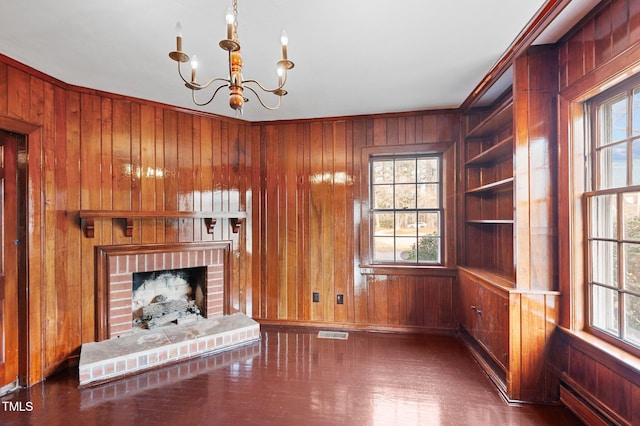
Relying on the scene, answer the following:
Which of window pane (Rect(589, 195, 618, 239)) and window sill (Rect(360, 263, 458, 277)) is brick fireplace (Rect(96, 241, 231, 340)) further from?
window pane (Rect(589, 195, 618, 239))

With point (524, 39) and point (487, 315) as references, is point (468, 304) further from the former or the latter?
point (524, 39)

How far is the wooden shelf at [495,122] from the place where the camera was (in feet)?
8.30

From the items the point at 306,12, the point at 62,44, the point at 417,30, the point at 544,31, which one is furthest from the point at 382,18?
the point at 62,44

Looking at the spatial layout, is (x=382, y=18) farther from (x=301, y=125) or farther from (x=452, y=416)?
(x=452, y=416)

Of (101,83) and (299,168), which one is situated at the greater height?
(101,83)

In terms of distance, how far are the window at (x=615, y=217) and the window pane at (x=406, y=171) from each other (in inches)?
68.4

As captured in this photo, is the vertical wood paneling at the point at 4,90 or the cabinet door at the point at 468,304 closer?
the vertical wood paneling at the point at 4,90

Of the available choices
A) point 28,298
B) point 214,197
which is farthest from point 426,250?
point 28,298

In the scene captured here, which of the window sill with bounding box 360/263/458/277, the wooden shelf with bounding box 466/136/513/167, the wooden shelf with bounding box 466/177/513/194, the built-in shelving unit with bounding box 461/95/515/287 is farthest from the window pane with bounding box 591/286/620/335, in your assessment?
the window sill with bounding box 360/263/458/277

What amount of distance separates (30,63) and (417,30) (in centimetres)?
295

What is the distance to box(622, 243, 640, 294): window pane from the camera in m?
1.69

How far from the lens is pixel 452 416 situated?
2037 mm

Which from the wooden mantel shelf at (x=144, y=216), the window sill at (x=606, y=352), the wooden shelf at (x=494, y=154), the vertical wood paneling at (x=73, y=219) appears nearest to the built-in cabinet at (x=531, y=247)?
the window sill at (x=606, y=352)

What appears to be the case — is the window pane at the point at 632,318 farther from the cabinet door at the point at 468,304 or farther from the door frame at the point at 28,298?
the door frame at the point at 28,298
